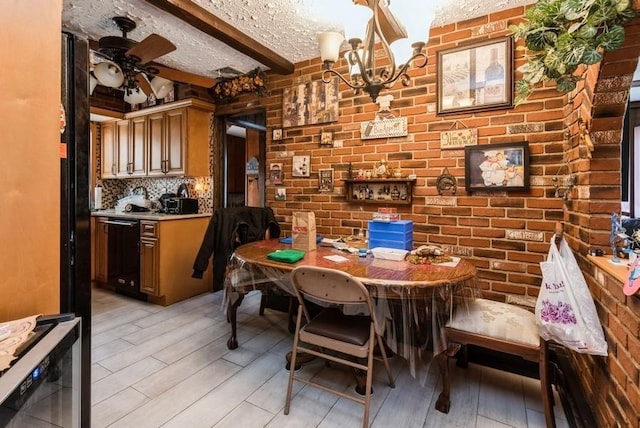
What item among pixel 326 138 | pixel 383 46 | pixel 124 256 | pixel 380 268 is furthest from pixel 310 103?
pixel 124 256

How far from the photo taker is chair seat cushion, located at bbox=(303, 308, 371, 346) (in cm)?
159

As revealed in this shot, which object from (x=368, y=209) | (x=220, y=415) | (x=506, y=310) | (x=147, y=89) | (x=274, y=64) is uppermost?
(x=274, y=64)

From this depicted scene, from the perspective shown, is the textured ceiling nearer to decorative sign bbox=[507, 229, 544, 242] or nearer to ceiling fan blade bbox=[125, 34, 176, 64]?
ceiling fan blade bbox=[125, 34, 176, 64]

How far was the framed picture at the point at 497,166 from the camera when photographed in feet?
7.09

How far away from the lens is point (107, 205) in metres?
4.50

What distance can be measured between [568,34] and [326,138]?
200cm

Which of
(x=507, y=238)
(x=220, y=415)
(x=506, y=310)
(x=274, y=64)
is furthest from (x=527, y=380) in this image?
(x=274, y=64)

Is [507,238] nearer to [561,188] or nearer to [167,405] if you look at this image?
[561,188]

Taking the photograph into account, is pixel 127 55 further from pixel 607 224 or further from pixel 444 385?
pixel 607 224

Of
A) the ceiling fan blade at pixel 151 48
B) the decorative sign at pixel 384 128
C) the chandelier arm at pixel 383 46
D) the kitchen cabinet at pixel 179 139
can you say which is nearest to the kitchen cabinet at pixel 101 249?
the kitchen cabinet at pixel 179 139

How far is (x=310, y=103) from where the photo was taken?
9.93 feet

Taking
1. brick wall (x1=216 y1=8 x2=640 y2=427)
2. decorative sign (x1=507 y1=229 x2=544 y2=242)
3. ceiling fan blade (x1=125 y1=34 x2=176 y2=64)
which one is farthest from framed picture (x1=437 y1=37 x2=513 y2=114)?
ceiling fan blade (x1=125 y1=34 x2=176 y2=64)

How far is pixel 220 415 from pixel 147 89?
108 inches

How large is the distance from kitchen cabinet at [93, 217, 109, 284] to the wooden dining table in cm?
248
